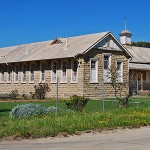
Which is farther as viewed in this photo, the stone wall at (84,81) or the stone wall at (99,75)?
the stone wall at (99,75)

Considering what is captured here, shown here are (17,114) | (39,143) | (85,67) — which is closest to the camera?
(39,143)

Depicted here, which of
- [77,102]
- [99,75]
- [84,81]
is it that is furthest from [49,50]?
[77,102]

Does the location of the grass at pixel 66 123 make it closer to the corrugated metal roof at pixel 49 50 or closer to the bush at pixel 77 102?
the bush at pixel 77 102

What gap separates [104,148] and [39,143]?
6.39ft

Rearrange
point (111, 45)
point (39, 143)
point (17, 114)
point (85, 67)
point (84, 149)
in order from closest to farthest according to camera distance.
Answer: point (84, 149) < point (39, 143) < point (17, 114) < point (85, 67) < point (111, 45)

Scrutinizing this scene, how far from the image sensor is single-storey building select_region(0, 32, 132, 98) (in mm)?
34591

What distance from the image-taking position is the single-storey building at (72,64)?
34591 mm

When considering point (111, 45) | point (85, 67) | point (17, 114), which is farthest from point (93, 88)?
point (17, 114)

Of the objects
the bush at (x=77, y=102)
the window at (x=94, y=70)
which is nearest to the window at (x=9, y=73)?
the window at (x=94, y=70)

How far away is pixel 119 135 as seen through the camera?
1330 cm

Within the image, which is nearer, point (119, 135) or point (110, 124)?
point (119, 135)

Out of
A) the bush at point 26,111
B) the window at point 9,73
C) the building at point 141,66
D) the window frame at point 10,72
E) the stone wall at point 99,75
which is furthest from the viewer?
the window at point 9,73

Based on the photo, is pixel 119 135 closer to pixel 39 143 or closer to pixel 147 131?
pixel 147 131

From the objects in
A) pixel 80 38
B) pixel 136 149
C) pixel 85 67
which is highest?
pixel 80 38
